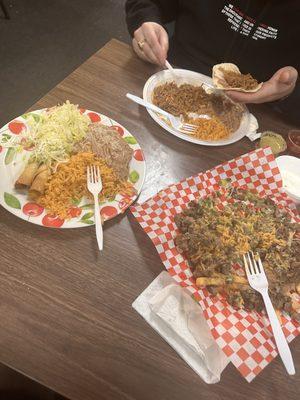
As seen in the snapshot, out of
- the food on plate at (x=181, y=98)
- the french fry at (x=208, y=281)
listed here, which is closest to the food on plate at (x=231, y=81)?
the food on plate at (x=181, y=98)

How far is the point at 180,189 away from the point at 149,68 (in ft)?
3.04

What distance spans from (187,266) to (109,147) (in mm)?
637

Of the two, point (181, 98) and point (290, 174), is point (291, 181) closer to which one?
point (290, 174)

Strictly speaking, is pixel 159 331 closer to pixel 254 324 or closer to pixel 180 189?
pixel 254 324

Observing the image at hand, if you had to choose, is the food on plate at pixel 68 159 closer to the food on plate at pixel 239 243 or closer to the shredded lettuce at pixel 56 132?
the shredded lettuce at pixel 56 132

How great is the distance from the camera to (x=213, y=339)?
Answer: 4.15 ft

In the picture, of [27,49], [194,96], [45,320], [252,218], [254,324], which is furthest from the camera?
[27,49]

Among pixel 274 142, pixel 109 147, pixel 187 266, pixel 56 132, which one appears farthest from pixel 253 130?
pixel 56 132

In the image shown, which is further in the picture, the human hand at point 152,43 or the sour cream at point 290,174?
the human hand at point 152,43

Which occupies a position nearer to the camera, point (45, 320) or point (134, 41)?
point (45, 320)

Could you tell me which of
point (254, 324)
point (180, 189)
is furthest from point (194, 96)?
point (254, 324)

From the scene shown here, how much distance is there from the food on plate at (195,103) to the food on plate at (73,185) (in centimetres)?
61

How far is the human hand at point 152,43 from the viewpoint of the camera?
206 centimetres

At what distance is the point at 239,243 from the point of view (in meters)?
1.55
